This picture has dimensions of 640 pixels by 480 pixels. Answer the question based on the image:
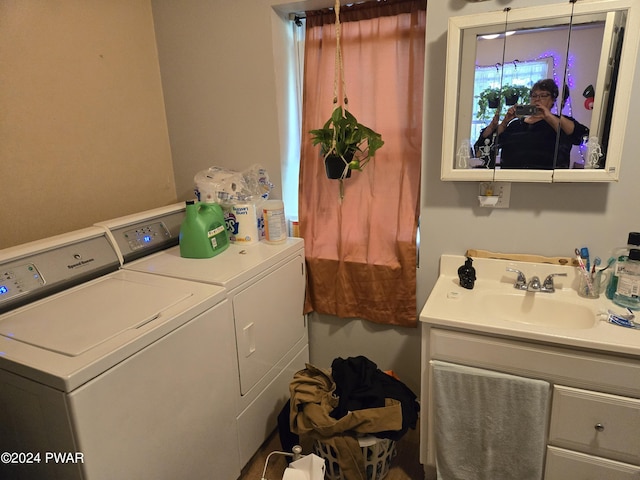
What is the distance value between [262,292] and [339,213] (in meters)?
0.60

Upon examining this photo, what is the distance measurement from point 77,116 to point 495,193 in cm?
192

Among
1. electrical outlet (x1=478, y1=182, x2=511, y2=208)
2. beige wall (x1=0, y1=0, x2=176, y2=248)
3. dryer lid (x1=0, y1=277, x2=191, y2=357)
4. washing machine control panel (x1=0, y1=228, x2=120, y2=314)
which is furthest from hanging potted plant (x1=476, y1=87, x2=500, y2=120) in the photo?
beige wall (x1=0, y1=0, x2=176, y2=248)

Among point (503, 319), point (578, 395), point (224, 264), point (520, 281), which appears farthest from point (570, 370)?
point (224, 264)

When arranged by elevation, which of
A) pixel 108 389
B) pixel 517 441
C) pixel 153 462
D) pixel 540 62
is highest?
pixel 540 62

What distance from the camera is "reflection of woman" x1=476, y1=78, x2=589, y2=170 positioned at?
5.04 ft

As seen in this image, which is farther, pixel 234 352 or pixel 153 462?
pixel 234 352

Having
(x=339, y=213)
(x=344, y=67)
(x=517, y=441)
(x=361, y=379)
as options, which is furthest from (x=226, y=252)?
(x=517, y=441)

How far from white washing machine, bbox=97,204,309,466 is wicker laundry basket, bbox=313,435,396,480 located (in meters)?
0.31

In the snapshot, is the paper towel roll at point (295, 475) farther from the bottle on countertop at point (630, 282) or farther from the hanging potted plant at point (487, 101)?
the hanging potted plant at point (487, 101)

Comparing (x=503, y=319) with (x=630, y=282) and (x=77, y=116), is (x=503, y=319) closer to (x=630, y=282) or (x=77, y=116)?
(x=630, y=282)

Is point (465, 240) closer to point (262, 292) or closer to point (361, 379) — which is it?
point (361, 379)

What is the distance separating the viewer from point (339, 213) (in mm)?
2115

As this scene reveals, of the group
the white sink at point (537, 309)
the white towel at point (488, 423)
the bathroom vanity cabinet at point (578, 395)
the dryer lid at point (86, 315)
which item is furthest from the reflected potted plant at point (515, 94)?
the dryer lid at point (86, 315)

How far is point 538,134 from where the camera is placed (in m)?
1.58
